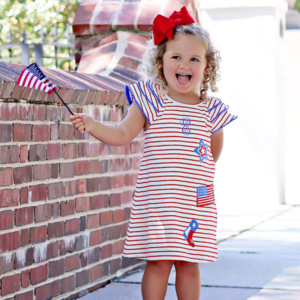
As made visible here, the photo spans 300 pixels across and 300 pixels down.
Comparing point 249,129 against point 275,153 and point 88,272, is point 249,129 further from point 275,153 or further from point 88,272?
point 88,272

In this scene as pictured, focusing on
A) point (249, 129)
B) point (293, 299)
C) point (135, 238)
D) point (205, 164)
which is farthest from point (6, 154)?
point (249, 129)

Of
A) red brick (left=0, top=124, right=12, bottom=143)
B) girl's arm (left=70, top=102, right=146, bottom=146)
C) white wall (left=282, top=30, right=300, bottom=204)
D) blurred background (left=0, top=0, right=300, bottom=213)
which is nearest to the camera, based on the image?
girl's arm (left=70, top=102, right=146, bottom=146)

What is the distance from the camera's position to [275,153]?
791cm

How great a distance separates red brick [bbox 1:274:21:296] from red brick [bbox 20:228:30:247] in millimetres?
155

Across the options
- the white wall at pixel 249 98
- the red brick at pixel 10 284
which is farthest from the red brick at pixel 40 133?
the white wall at pixel 249 98

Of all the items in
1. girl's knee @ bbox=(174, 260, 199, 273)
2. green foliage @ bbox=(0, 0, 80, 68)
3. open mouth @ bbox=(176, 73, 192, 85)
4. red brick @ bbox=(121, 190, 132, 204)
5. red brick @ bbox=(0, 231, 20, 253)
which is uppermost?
green foliage @ bbox=(0, 0, 80, 68)

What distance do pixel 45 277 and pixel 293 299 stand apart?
1.36 m

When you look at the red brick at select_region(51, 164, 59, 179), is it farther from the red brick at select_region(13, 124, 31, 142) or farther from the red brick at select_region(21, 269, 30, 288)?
the red brick at select_region(21, 269, 30, 288)

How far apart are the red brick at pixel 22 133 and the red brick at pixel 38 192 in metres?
0.24

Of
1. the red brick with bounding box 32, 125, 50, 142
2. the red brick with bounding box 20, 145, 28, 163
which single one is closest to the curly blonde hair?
the red brick with bounding box 32, 125, 50, 142

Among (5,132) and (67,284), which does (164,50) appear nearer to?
(5,132)

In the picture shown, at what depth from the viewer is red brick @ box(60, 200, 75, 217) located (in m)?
3.42

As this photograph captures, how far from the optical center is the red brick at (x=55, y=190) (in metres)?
3.31

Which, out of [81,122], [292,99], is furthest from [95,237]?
[292,99]
